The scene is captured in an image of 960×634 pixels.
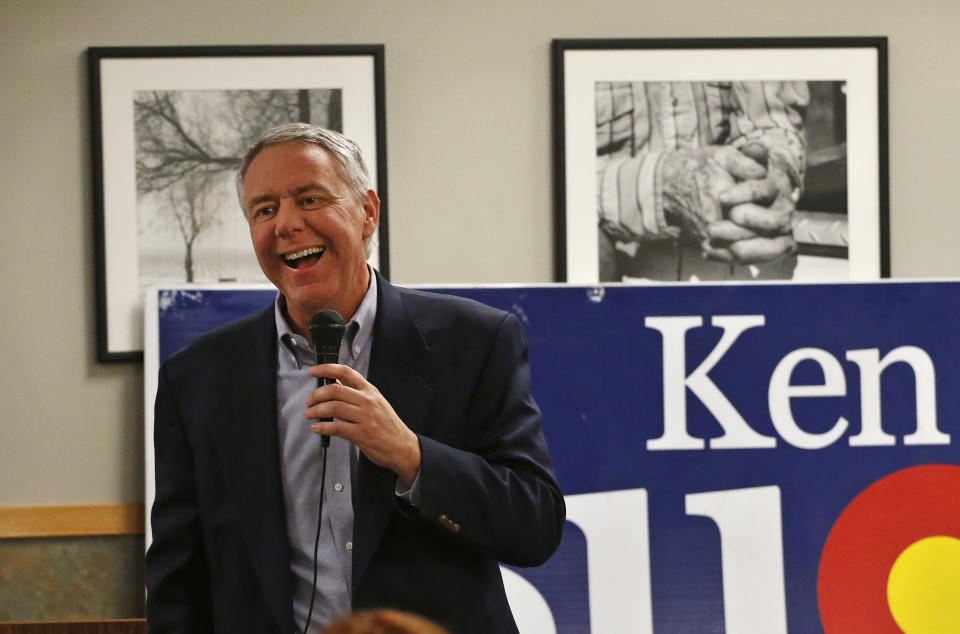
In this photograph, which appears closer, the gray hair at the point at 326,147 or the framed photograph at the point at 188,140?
the gray hair at the point at 326,147

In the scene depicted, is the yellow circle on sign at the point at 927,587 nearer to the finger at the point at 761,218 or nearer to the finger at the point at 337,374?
the finger at the point at 761,218

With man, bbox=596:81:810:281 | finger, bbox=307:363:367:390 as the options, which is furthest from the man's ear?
man, bbox=596:81:810:281

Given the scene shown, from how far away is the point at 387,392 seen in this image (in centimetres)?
139

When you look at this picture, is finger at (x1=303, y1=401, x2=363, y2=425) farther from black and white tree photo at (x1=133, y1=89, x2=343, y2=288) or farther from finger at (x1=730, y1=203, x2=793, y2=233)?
finger at (x1=730, y1=203, x2=793, y2=233)

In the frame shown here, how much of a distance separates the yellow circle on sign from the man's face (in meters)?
2.00

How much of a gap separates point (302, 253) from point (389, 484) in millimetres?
359

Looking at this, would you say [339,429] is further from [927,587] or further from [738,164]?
[927,587]

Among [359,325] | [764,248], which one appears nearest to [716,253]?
[764,248]

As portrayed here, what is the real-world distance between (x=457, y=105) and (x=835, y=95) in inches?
43.9

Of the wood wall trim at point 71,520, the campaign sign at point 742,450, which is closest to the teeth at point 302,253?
the campaign sign at point 742,450

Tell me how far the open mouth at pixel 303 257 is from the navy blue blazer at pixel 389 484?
0.13 meters

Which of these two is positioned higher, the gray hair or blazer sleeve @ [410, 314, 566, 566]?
the gray hair

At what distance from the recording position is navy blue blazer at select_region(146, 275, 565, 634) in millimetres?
1307

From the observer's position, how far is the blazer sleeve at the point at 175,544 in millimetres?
1423
